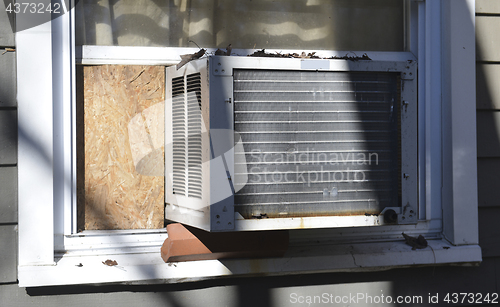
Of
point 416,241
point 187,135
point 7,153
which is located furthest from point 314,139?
point 7,153

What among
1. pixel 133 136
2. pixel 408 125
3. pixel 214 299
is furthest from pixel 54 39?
pixel 408 125

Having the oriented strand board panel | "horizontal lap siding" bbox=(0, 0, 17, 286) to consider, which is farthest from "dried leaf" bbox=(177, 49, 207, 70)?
"horizontal lap siding" bbox=(0, 0, 17, 286)

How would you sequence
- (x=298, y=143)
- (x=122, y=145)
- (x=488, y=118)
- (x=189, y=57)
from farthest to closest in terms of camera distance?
1. (x=488, y=118)
2. (x=122, y=145)
3. (x=189, y=57)
4. (x=298, y=143)

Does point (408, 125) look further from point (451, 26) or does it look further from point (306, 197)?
point (451, 26)

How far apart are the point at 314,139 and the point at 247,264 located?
27.7 inches

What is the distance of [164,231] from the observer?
169 cm

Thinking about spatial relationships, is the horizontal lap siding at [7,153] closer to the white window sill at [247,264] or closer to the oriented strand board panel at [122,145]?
the white window sill at [247,264]

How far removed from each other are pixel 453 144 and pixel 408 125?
500 mm

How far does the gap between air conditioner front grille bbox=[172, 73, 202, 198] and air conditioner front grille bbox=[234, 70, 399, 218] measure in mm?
178

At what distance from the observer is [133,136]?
1.66m

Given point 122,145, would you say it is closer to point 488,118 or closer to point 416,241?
point 416,241

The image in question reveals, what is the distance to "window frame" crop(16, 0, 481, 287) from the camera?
151 cm

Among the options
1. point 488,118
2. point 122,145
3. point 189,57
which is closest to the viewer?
point 189,57

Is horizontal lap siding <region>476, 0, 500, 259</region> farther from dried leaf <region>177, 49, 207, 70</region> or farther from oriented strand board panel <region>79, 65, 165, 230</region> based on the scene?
oriented strand board panel <region>79, 65, 165, 230</region>
